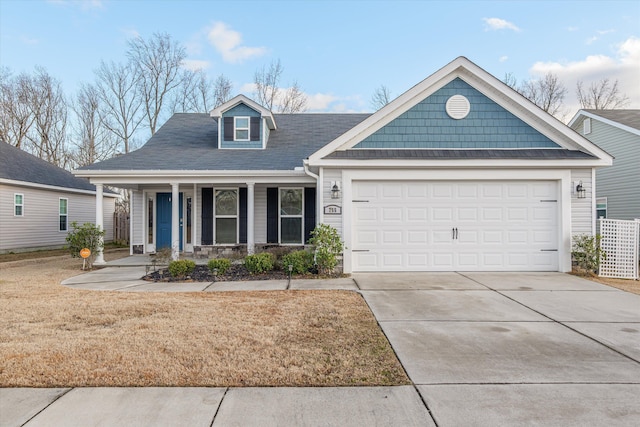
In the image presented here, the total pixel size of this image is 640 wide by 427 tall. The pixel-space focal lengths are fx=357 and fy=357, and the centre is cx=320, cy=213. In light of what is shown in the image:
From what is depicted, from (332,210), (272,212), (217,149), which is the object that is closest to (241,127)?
(217,149)

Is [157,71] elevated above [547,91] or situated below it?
above

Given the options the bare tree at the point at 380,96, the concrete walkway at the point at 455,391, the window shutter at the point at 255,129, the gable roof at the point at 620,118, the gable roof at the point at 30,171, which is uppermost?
the bare tree at the point at 380,96

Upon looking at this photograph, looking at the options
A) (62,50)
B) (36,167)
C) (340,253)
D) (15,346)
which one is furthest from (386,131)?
(62,50)

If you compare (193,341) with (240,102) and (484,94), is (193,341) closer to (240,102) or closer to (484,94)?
(484,94)

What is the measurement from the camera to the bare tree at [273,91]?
25.2 metres

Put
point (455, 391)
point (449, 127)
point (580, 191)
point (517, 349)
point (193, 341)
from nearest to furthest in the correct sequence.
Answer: point (455, 391) → point (517, 349) → point (193, 341) → point (580, 191) → point (449, 127)

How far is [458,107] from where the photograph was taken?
8.80 meters

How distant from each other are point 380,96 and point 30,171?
21.4m

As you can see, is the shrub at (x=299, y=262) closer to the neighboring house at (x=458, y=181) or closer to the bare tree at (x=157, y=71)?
the neighboring house at (x=458, y=181)

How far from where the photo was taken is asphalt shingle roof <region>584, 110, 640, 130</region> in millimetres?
12995

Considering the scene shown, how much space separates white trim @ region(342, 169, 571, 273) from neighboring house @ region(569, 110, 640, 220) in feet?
20.6

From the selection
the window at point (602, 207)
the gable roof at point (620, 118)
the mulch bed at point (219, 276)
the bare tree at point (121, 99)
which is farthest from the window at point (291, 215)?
the bare tree at point (121, 99)

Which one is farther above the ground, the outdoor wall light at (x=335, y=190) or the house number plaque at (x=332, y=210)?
the outdoor wall light at (x=335, y=190)

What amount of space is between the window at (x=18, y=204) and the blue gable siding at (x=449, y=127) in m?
14.6
